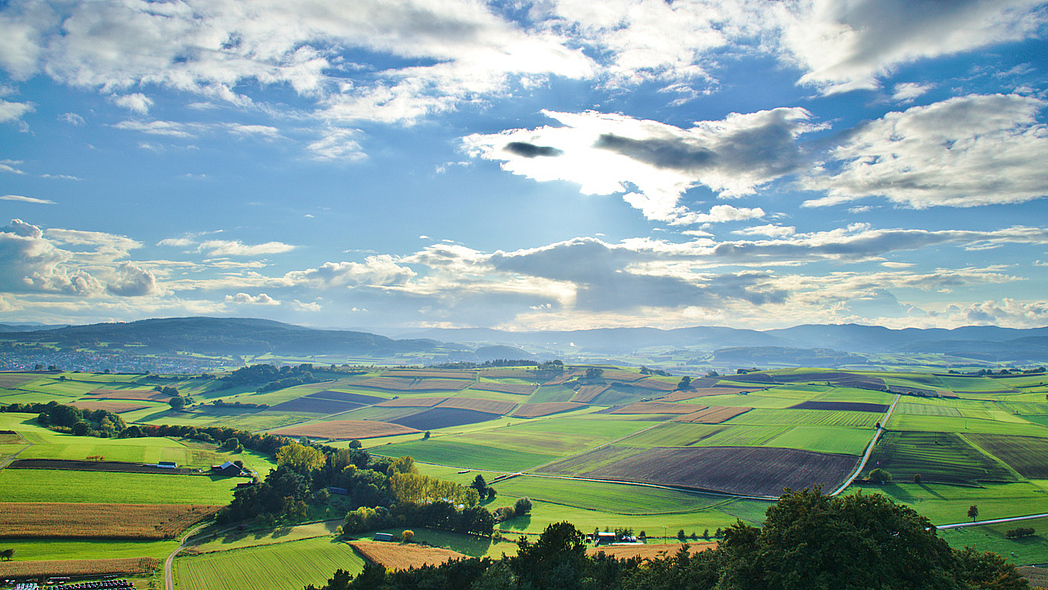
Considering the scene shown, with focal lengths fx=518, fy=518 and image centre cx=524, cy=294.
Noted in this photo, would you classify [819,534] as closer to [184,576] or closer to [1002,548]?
[1002,548]

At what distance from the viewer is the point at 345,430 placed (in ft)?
448

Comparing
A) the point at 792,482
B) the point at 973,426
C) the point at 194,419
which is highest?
the point at 973,426

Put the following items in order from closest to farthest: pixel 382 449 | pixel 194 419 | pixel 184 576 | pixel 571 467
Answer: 1. pixel 184 576
2. pixel 571 467
3. pixel 382 449
4. pixel 194 419

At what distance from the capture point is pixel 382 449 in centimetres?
11788

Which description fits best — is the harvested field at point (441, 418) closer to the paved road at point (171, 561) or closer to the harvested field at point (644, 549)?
the paved road at point (171, 561)

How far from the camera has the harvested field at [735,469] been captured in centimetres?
7831

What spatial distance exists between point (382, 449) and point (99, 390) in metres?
132

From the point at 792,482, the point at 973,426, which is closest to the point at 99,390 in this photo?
the point at 792,482

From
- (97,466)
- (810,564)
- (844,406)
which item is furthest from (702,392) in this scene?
(810,564)

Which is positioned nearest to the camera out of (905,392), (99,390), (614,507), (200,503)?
(200,503)

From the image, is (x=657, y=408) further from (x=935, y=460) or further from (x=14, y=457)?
(x=14, y=457)

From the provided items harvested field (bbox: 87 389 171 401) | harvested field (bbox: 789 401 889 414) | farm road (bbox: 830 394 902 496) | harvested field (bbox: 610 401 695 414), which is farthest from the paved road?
harvested field (bbox: 87 389 171 401)

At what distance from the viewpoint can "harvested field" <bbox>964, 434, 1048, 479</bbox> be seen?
74438 millimetres

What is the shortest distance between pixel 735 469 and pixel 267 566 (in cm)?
7110
